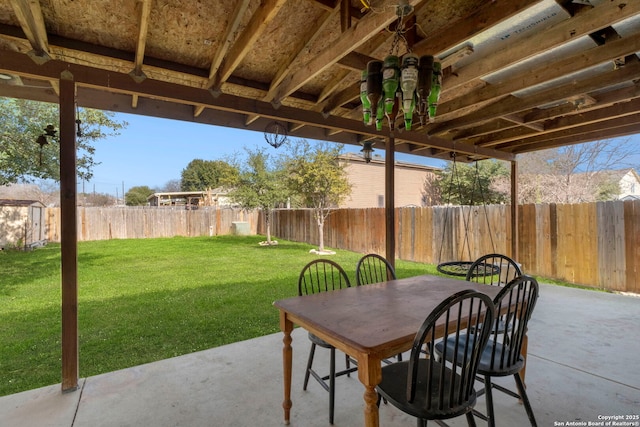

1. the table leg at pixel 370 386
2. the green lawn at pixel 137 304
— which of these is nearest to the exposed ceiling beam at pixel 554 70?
the table leg at pixel 370 386

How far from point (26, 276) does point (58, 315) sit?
298cm

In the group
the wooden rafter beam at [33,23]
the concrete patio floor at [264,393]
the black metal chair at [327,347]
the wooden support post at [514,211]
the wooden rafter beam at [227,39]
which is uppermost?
the wooden rafter beam at [227,39]

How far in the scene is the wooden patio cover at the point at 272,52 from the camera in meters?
1.89

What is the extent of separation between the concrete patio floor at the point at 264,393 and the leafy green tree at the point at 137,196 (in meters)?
26.8

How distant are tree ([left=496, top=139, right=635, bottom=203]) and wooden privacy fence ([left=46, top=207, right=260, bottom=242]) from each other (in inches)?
422

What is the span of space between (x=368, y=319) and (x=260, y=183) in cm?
905

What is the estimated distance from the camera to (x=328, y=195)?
918 centimetres

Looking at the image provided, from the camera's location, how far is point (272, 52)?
2.51 m

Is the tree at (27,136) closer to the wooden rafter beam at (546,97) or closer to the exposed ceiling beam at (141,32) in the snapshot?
the exposed ceiling beam at (141,32)

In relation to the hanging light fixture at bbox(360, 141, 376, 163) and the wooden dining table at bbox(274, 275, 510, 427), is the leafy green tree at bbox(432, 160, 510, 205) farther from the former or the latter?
the wooden dining table at bbox(274, 275, 510, 427)

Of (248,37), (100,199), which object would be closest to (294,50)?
(248,37)

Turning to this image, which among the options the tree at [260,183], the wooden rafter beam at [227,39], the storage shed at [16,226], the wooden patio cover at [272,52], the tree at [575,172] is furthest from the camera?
the tree at [260,183]

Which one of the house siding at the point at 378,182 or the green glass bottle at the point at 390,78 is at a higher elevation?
the house siding at the point at 378,182

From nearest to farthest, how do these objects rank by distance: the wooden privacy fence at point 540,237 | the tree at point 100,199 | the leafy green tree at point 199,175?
1. the wooden privacy fence at point 540,237
2. the tree at point 100,199
3. the leafy green tree at point 199,175
